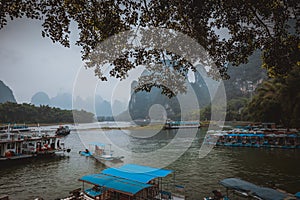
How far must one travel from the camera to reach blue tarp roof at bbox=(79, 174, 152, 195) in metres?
7.17

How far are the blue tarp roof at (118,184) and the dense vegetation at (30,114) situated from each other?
5089cm

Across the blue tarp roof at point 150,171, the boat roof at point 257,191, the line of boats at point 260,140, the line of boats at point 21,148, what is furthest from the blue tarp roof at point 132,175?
the line of boats at point 260,140

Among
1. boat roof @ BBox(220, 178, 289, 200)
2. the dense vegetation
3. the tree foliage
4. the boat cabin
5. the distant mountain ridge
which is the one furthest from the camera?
the distant mountain ridge

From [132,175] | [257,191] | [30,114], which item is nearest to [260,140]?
[257,191]

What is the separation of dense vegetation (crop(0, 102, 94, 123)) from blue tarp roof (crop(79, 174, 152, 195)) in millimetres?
50890

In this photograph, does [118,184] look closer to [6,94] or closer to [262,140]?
[262,140]

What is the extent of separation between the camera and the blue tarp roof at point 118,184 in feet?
23.5

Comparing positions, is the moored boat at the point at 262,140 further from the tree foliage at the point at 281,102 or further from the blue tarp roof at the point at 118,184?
the blue tarp roof at the point at 118,184

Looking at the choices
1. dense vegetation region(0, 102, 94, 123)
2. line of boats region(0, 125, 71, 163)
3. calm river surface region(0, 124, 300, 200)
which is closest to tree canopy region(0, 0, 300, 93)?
calm river surface region(0, 124, 300, 200)

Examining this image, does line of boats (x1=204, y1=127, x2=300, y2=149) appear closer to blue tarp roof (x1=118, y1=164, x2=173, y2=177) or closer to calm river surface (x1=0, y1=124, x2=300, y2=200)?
calm river surface (x1=0, y1=124, x2=300, y2=200)

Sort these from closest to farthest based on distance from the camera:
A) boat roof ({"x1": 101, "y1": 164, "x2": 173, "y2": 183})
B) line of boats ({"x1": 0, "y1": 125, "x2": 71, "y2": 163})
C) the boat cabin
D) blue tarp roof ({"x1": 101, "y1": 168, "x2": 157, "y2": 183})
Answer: the boat cabin → blue tarp roof ({"x1": 101, "y1": 168, "x2": 157, "y2": 183}) → boat roof ({"x1": 101, "y1": 164, "x2": 173, "y2": 183}) → line of boats ({"x1": 0, "y1": 125, "x2": 71, "y2": 163})

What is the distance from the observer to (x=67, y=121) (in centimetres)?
8450

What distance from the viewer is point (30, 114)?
224ft

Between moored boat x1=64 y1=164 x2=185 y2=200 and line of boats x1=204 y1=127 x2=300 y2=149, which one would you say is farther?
line of boats x1=204 y1=127 x2=300 y2=149
